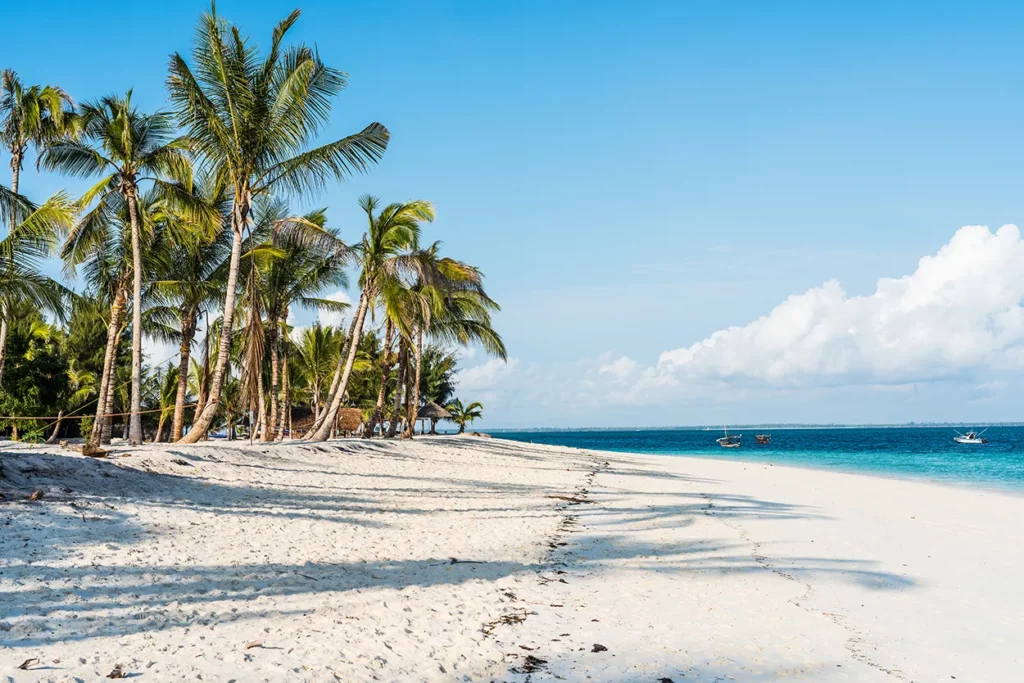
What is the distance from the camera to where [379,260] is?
20.4m

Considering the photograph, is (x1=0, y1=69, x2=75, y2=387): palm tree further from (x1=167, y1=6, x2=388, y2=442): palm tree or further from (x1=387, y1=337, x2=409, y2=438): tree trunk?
(x1=387, y1=337, x2=409, y2=438): tree trunk

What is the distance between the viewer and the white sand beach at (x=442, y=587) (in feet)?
14.0

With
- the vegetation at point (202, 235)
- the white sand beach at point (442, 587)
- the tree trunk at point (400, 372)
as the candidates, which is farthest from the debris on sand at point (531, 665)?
the tree trunk at point (400, 372)

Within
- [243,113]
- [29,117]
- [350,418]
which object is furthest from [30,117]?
[350,418]

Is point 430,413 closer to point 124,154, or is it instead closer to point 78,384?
point 78,384

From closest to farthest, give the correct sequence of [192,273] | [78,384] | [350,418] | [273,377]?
[192,273]
[273,377]
[78,384]
[350,418]

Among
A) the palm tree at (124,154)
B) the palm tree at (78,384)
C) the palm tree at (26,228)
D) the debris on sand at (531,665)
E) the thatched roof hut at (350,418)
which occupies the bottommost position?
the debris on sand at (531,665)

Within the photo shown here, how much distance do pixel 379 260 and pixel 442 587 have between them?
15484 millimetres

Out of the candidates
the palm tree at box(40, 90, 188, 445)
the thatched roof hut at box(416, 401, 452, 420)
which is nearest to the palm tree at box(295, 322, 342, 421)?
the thatched roof hut at box(416, 401, 452, 420)

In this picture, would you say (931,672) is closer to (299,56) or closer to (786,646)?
(786,646)

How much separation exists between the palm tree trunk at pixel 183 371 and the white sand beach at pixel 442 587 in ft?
20.4

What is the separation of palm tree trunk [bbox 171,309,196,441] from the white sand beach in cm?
623

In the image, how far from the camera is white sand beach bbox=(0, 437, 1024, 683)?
427cm

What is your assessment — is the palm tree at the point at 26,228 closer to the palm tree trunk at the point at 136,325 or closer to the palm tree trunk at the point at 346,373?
the palm tree trunk at the point at 136,325
